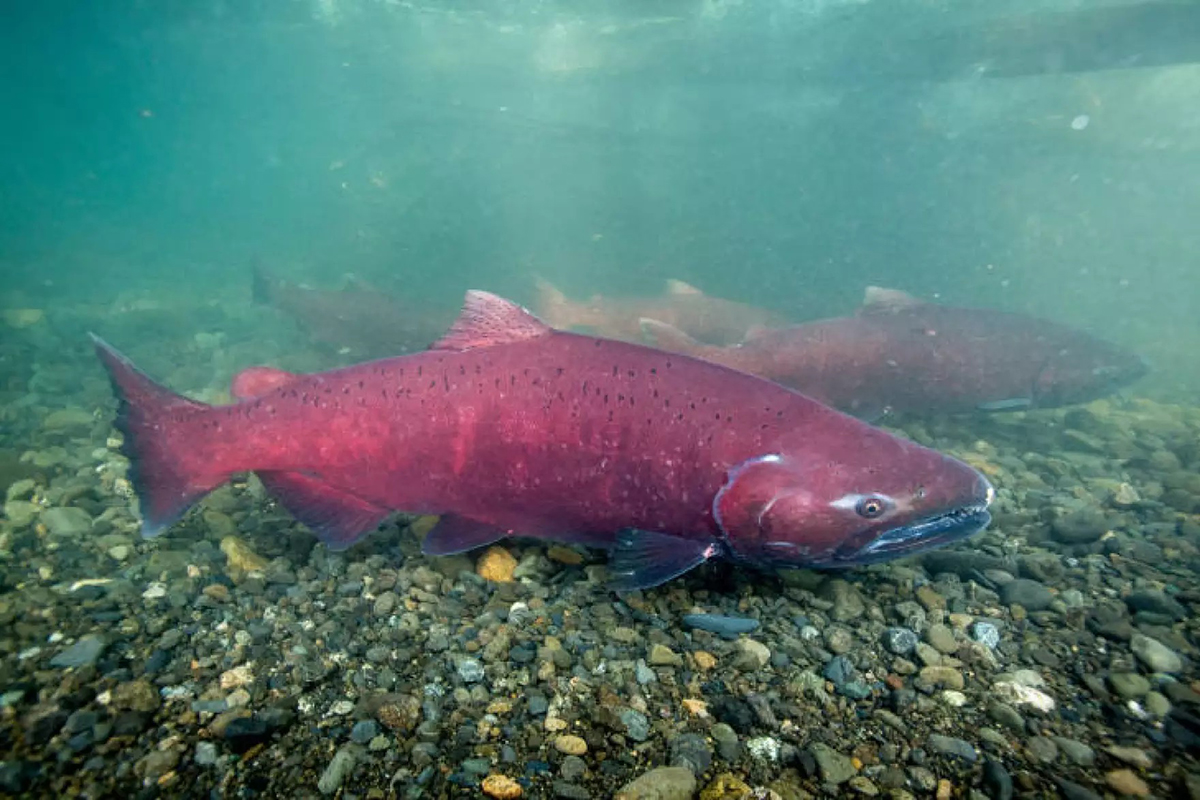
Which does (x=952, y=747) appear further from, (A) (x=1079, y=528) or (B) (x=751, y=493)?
(A) (x=1079, y=528)

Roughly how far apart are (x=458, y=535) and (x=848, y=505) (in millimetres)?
2143

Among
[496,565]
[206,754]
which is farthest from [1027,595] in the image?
[206,754]

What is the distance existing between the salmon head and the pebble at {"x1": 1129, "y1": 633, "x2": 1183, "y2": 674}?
2.50ft

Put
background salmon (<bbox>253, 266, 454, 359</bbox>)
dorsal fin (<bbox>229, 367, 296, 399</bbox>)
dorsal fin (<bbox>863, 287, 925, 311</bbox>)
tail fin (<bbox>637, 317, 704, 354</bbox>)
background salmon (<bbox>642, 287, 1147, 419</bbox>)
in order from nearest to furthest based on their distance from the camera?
dorsal fin (<bbox>229, 367, 296, 399</bbox>)
tail fin (<bbox>637, 317, 704, 354</bbox>)
background salmon (<bbox>642, 287, 1147, 419</bbox>)
dorsal fin (<bbox>863, 287, 925, 311</bbox>)
background salmon (<bbox>253, 266, 454, 359</bbox>)

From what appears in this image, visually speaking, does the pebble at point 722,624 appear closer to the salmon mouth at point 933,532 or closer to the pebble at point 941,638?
the salmon mouth at point 933,532

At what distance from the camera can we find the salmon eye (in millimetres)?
2648

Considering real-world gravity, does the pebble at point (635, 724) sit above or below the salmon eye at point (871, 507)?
below

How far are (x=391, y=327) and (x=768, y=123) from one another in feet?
114

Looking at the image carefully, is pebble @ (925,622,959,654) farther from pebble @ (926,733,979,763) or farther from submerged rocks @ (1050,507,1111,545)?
submerged rocks @ (1050,507,1111,545)

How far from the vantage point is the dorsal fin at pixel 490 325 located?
3379 millimetres

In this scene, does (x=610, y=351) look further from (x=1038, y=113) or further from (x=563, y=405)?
(x=1038, y=113)

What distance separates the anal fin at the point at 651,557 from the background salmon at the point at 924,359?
13.9 ft

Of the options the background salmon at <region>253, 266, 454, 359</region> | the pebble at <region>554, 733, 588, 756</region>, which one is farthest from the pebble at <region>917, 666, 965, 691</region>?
the background salmon at <region>253, 266, 454, 359</region>

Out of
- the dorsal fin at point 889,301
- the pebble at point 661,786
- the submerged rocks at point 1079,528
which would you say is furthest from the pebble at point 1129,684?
the dorsal fin at point 889,301
